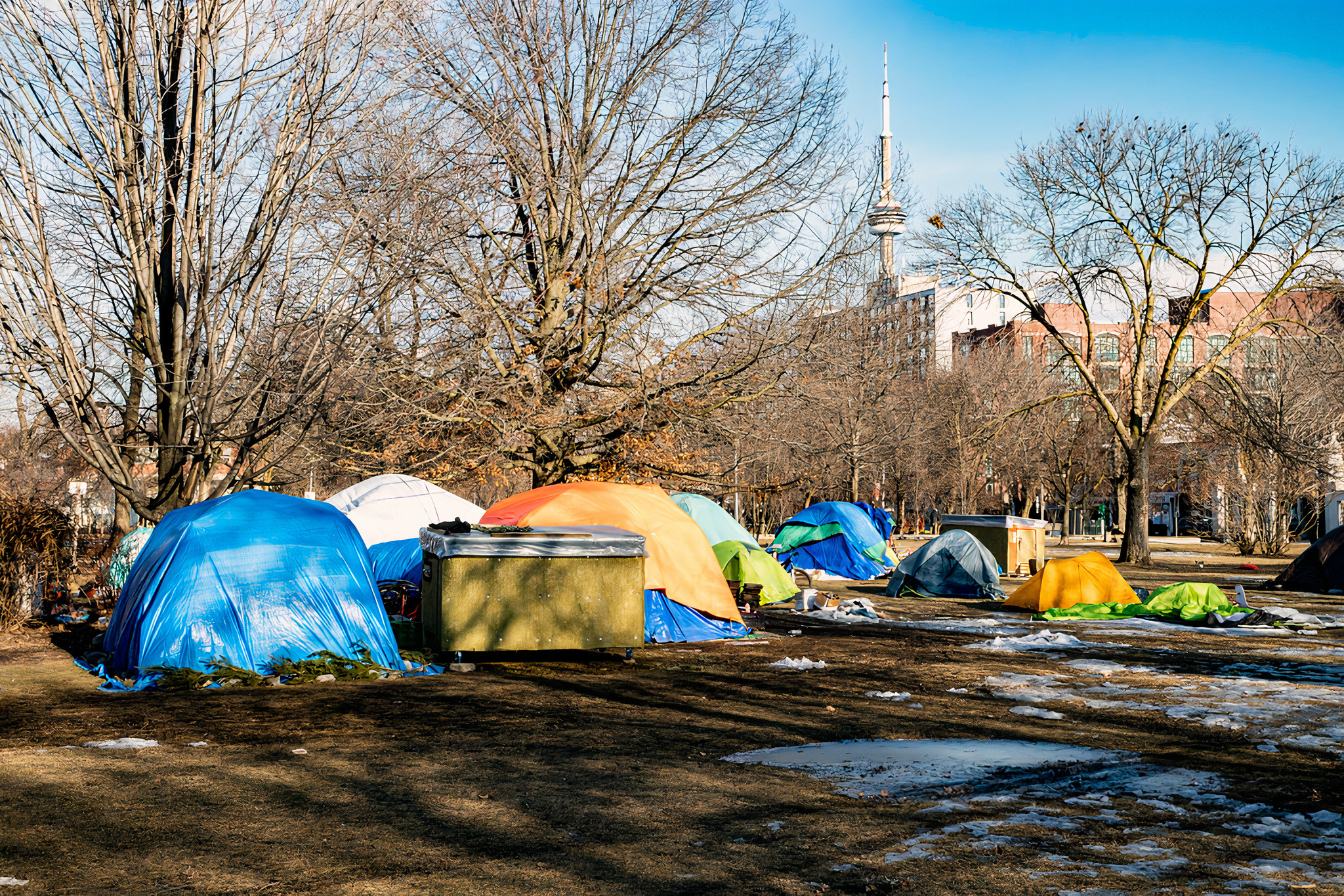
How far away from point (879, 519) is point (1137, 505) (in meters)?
8.40

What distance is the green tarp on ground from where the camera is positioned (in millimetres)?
17203

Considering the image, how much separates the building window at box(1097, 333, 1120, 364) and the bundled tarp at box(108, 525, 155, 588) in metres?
43.0

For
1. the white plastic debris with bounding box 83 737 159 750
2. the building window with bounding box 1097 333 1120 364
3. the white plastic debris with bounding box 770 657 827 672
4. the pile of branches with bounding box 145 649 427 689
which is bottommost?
the white plastic debris with bounding box 770 657 827 672

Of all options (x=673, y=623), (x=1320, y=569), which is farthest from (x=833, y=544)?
(x=673, y=623)

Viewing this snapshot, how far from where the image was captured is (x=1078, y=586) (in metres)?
18.4

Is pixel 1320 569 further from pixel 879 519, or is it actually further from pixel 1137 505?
pixel 879 519

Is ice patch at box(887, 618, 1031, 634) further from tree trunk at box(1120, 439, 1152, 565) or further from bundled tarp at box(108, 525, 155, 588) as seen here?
tree trunk at box(1120, 439, 1152, 565)

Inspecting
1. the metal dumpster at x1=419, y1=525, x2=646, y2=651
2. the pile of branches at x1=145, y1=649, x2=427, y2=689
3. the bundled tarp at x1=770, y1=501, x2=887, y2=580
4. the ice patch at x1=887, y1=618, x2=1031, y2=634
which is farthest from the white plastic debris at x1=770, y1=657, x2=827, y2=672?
the bundled tarp at x1=770, y1=501, x2=887, y2=580

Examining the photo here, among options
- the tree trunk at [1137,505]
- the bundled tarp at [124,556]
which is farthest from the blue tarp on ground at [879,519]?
the bundled tarp at [124,556]

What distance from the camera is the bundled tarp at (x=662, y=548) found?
14469mm

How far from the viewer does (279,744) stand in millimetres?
7820

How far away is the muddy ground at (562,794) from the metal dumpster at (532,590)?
2.49ft

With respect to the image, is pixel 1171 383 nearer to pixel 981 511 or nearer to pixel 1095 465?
pixel 1095 465

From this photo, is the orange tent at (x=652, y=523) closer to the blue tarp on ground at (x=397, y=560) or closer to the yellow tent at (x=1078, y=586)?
the blue tarp on ground at (x=397, y=560)
